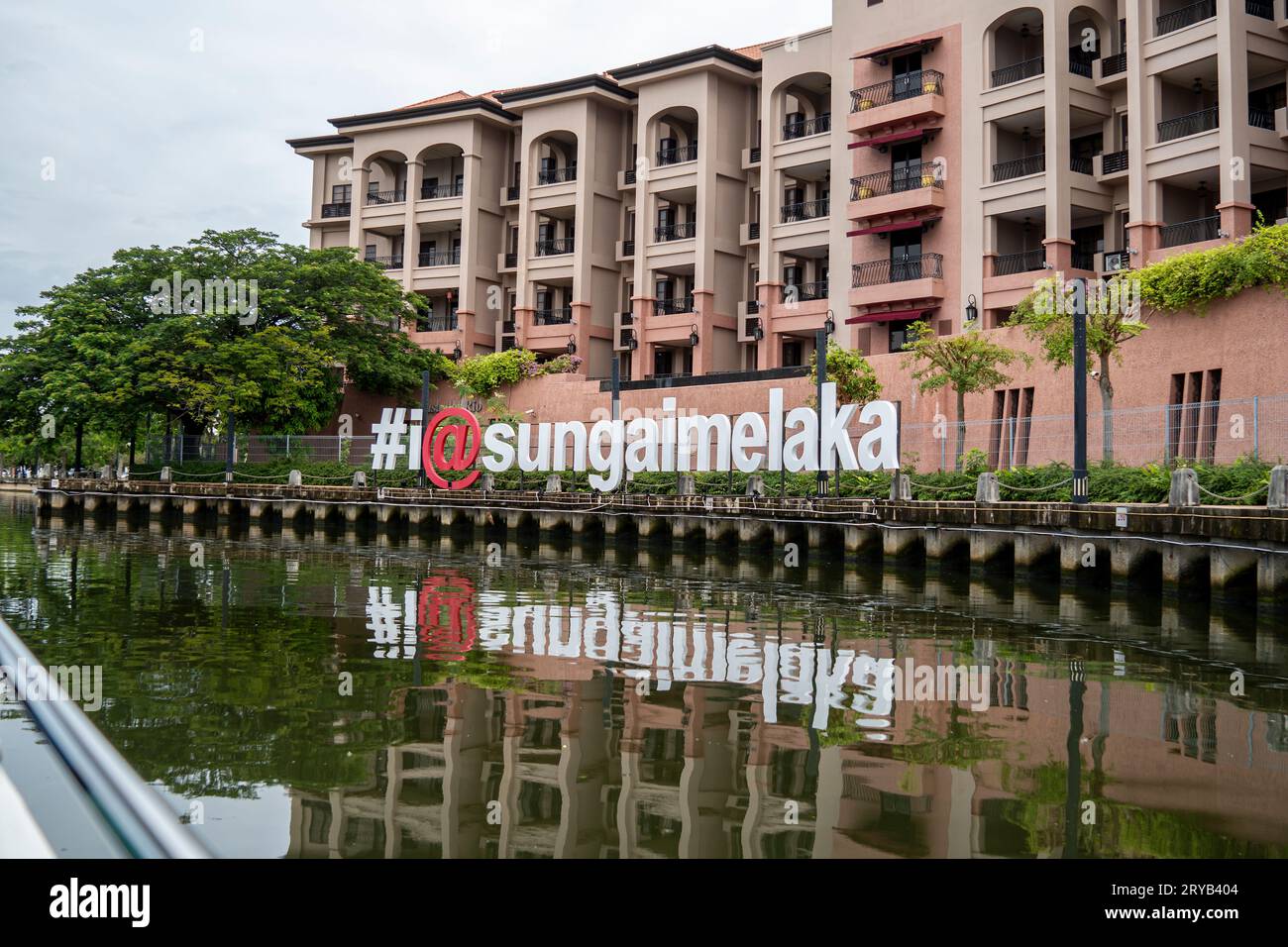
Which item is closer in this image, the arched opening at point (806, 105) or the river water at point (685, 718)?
the river water at point (685, 718)

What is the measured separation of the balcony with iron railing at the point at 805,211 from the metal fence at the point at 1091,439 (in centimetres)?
1046

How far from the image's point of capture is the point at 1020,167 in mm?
40062

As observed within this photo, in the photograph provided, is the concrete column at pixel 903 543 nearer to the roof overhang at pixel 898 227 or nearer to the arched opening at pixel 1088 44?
the roof overhang at pixel 898 227

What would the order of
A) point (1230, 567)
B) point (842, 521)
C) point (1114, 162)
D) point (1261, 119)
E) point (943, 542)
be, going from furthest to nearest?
point (1114, 162) → point (1261, 119) → point (842, 521) → point (943, 542) → point (1230, 567)

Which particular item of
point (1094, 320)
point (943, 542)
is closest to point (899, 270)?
point (1094, 320)

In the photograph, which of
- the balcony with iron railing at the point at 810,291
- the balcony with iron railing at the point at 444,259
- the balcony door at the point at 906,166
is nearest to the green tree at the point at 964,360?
the balcony door at the point at 906,166

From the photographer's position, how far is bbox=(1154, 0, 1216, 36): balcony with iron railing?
34938 mm

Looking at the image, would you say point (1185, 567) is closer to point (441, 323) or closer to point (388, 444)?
point (388, 444)

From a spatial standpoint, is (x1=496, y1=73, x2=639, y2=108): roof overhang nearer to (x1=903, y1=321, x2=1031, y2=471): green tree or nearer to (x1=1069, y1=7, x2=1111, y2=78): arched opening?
(x1=1069, y1=7, x2=1111, y2=78): arched opening

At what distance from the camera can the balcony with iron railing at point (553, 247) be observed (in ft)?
182

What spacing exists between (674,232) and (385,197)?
17.7 m

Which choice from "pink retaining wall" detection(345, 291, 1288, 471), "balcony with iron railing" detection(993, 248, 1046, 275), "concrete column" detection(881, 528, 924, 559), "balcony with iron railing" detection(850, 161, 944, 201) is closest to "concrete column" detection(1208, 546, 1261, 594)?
"pink retaining wall" detection(345, 291, 1288, 471)

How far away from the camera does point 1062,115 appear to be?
38281 millimetres

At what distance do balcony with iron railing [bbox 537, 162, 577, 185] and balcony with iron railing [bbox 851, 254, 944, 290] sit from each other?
59.5ft
